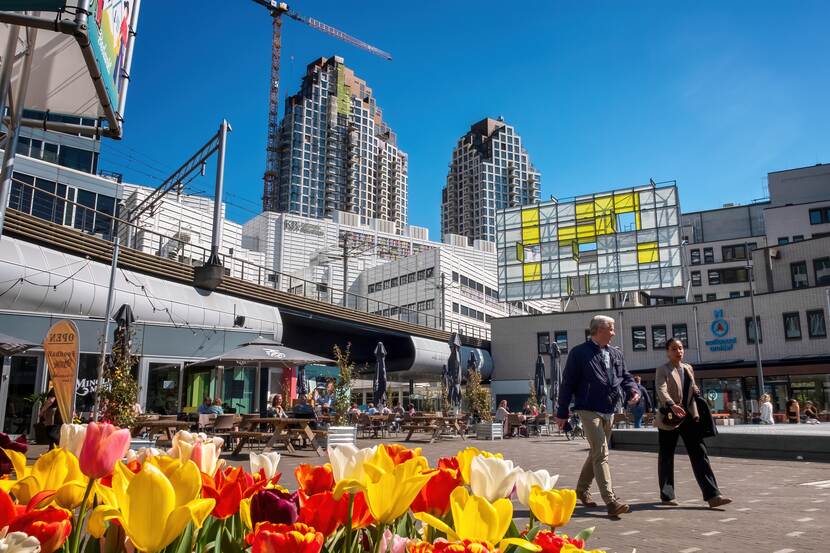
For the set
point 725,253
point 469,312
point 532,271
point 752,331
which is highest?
point 725,253

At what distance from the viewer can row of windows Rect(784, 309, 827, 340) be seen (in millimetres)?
32094

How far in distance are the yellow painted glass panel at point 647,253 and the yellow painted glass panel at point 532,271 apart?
6.61m

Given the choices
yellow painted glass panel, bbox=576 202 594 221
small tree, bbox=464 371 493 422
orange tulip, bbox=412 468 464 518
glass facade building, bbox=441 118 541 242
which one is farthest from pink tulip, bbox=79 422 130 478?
glass facade building, bbox=441 118 541 242

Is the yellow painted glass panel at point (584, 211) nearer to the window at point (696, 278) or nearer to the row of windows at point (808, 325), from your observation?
the row of windows at point (808, 325)

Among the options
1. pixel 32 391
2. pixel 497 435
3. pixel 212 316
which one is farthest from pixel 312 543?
pixel 212 316

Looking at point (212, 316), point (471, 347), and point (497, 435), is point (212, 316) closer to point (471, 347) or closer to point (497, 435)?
point (497, 435)

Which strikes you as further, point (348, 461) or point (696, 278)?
point (696, 278)

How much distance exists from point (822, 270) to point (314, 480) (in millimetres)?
42412

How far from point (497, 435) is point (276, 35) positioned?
408ft

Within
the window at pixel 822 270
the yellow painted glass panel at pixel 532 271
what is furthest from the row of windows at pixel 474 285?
the window at pixel 822 270

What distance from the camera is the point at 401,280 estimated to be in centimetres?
7169

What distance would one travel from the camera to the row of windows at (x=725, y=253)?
59.4 meters

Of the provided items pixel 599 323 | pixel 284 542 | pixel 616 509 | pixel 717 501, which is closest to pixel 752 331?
pixel 717 501

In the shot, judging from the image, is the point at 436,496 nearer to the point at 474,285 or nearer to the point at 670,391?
the point at 670,391
